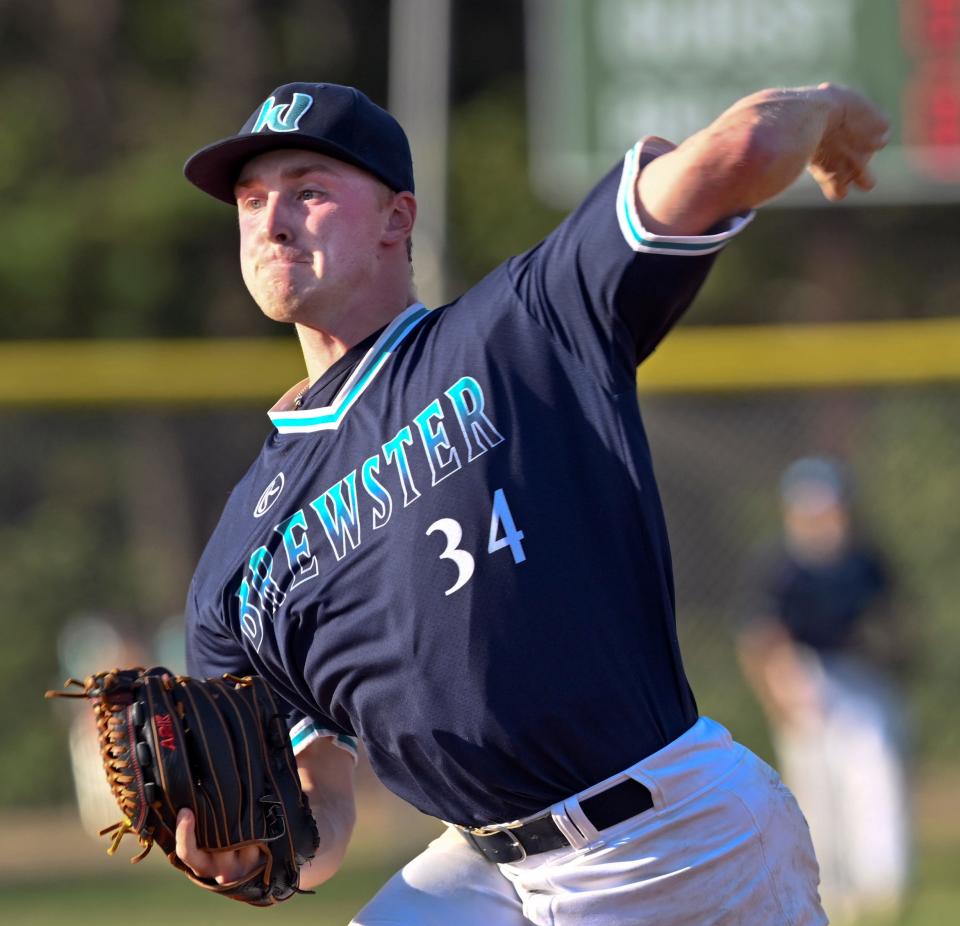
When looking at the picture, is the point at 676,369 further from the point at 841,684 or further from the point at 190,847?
the point at 190,847

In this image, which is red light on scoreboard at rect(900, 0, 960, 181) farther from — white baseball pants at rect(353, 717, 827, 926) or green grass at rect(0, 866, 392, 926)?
white baseball pants at rect(353, 717, 827, 926)

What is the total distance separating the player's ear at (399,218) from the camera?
128 inches

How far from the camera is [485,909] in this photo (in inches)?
123

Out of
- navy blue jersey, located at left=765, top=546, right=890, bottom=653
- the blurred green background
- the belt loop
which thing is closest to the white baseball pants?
the belt loop

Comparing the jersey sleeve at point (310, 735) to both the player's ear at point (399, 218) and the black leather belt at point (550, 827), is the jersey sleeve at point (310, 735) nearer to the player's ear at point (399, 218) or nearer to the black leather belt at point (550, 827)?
the black leather belt at point (550, 827)

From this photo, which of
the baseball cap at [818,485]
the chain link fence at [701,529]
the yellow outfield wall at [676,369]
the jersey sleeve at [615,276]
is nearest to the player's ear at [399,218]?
the jersey sleeve at [615,276]

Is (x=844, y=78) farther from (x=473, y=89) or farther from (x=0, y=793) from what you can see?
(x=473, y=89)

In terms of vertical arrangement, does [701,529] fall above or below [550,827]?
above

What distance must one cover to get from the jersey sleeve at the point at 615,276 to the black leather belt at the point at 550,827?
25.2 inches

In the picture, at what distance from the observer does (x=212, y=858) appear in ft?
10.2

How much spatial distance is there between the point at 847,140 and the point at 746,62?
19.0 feet

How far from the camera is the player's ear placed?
3.26m

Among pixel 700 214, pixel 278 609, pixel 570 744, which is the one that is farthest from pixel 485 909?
pixel 700 214

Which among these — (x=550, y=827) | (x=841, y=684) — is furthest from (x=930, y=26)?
(x=550, y=827)
